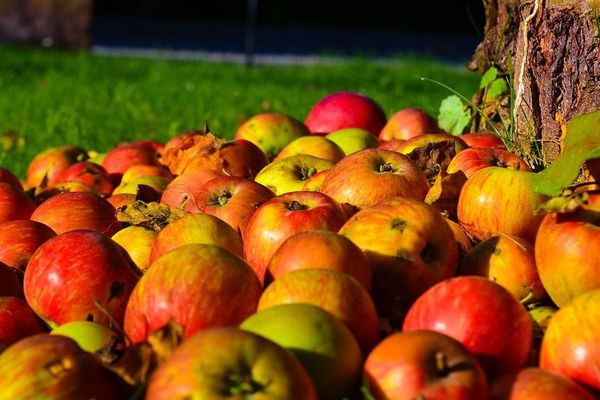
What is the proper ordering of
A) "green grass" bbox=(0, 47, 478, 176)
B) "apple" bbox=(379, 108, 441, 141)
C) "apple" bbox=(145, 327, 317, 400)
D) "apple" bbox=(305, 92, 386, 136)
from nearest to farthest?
"apple" bbox=(145, 327, 317, 400) → "apple" bbox=(379, 108, 441, 141) → "apple" bbox=(305, 92, 386, 136) → "green grass" bbox=(0, 47, 478, 176)

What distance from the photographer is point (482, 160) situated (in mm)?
3010

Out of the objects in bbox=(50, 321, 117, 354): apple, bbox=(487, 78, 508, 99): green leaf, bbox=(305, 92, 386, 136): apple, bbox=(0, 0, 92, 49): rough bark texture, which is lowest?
bbox=(0, 0, 92, 49): rough bark texture

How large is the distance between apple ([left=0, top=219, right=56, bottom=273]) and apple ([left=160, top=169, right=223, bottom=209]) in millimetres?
450

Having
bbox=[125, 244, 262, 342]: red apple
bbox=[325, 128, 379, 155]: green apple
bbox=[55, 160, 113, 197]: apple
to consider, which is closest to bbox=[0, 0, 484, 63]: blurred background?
bbox=[55, 160, 113, 197]: apple

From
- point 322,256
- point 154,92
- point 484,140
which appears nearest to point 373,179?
point 322,256

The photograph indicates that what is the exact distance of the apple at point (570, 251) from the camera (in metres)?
2.29

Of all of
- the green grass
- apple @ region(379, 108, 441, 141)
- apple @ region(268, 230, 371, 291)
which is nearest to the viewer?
apple @ region(268, 230, 371, 291)

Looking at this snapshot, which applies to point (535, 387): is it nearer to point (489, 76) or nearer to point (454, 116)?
point (489, 76)

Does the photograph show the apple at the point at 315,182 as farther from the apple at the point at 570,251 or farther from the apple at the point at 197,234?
the apple at the point at 570,251

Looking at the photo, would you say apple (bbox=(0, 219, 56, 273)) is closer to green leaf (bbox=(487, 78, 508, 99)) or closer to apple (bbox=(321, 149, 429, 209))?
apple (bbox=(321, 149, 429, 209))

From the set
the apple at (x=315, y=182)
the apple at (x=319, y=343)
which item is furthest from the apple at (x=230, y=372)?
the apple at (x=315, y=182)

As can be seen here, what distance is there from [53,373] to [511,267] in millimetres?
1097

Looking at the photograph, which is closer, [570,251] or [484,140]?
[570,251]

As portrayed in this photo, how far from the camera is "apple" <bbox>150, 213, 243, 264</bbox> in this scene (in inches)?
103
